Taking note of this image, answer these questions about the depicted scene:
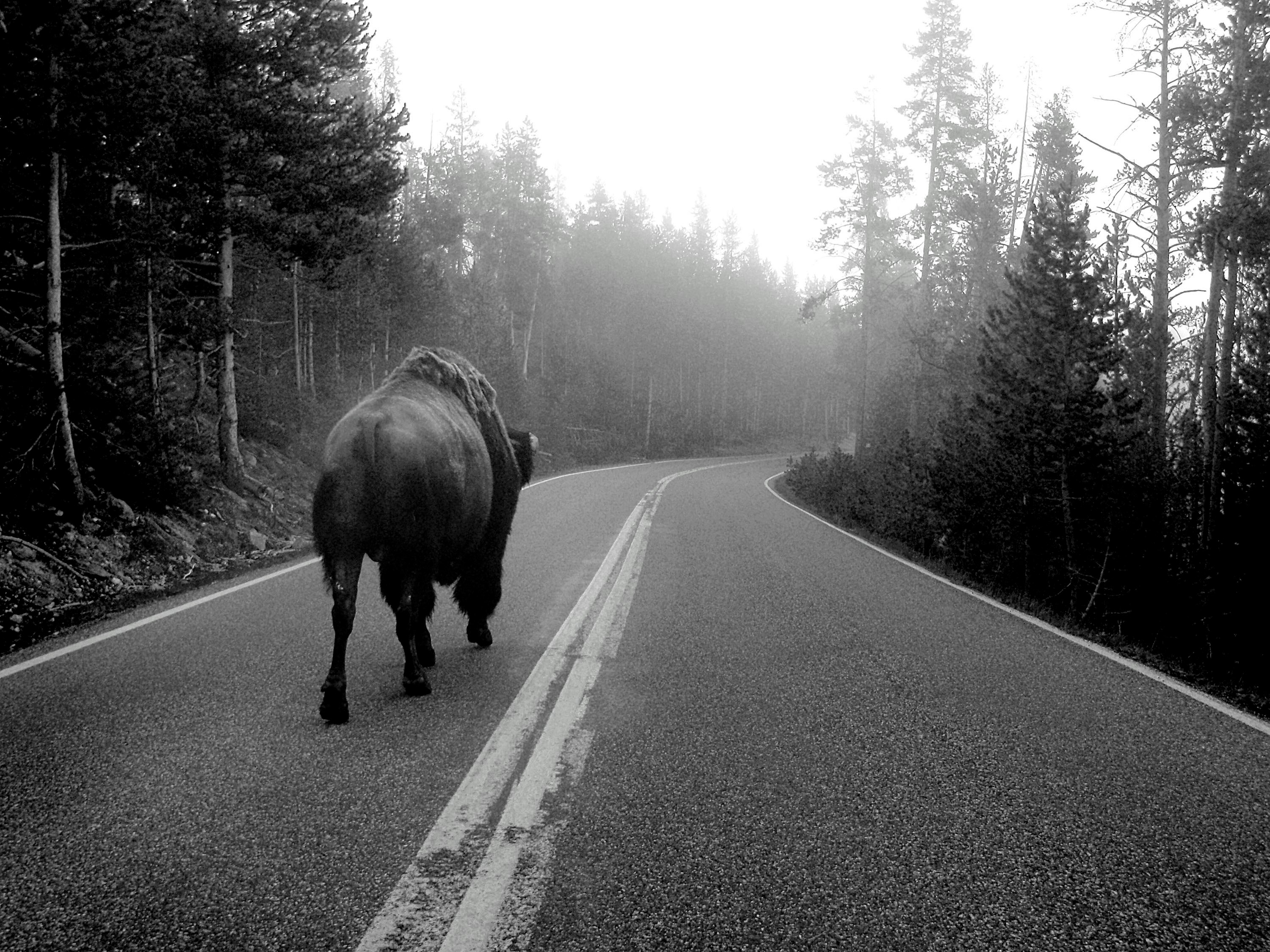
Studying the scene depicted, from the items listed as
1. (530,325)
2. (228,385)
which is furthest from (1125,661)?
(530,325)

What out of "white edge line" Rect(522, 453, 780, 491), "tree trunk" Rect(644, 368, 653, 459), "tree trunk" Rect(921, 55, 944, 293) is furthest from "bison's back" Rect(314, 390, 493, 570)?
"tree trunk" Rect(644, 368, 653, 459)

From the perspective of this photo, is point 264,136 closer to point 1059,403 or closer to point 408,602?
point 408,602

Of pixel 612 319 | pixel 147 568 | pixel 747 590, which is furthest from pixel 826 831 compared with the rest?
pixel 612 319

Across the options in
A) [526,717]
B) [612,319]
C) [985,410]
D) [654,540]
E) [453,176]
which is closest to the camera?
[526,717]

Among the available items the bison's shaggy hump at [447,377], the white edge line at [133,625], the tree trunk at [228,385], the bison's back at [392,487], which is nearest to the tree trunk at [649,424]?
the tree trunk at [228,385]

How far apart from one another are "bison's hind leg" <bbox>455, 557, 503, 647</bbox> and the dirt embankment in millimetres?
3372

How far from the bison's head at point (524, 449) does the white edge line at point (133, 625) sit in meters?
3.30

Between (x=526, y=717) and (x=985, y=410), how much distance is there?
11.9 m

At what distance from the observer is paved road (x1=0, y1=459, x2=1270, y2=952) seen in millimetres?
2285

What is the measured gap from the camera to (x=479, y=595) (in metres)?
5.48

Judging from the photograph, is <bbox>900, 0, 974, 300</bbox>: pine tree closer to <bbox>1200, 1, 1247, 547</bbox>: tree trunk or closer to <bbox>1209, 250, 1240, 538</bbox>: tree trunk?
<bbox>1209, 250, 1240, 538</bbox>: tree trunk

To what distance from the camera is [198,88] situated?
40.4 ft

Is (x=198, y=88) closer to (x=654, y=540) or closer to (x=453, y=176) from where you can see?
(x=654, y=540)

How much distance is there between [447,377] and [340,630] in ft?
7.20
